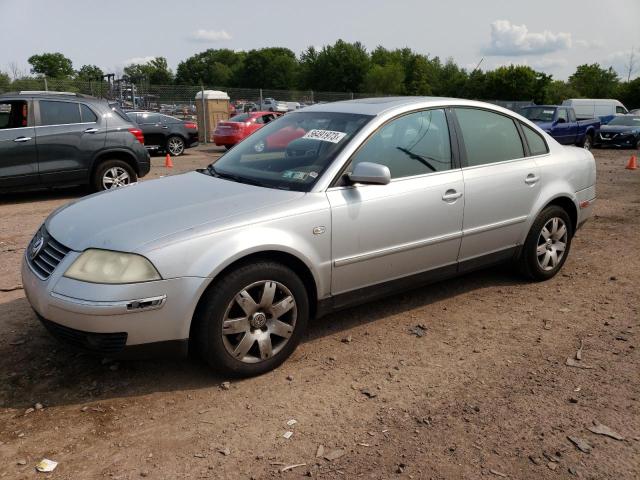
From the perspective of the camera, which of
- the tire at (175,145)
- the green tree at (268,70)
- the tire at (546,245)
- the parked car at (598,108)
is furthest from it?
the green tree at (268,70)

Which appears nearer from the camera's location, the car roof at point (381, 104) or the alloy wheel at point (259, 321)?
the alloy wheel at point (259, 321)

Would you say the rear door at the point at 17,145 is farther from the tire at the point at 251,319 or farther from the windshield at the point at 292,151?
the tire at the point at 251,319

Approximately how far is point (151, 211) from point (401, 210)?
1658 mm

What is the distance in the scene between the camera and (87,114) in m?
9.12

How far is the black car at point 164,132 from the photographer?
16.7 meters

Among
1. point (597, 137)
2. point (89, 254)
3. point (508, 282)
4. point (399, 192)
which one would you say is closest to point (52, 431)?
point (89, 254)

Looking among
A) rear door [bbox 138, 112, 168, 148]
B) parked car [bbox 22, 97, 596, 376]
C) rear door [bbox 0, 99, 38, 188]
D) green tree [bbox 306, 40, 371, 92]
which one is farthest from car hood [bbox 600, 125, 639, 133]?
green tree [bbox 306, 40, 371, 92]

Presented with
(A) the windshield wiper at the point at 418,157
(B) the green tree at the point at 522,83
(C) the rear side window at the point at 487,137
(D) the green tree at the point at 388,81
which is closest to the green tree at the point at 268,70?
(D) the green tree at the point at 388,81

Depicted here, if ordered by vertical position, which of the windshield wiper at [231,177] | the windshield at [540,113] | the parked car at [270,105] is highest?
the parked car at [270,105]

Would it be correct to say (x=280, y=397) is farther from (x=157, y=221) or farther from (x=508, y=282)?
(x=508, y=282)

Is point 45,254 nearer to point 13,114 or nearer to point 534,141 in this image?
point 534,141

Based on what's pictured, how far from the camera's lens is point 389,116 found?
4.11 m

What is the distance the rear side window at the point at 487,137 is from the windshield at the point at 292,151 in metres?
0.94

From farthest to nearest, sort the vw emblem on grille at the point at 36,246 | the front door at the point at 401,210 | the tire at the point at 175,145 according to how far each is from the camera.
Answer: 1. the tire at the point at 175,145
2. the front door at the point at 401,210
3. the vw emblem on grille at the point at 36,246
